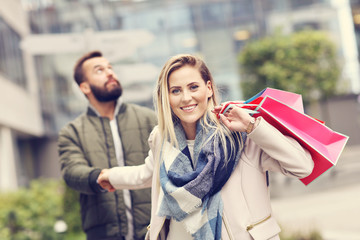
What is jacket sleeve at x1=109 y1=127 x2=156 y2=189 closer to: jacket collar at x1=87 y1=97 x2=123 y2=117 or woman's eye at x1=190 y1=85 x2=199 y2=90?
woman's eye at x1=190 y1=85 x2=199 y2=90

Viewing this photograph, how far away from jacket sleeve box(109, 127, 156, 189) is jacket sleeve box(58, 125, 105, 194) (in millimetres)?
315

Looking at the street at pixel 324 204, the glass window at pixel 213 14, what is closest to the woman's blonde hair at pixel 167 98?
the street at pixel 324 204

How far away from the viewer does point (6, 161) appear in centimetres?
2130

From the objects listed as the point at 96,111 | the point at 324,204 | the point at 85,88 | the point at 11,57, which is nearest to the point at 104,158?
the point at 96,111

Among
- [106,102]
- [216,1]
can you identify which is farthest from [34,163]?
[106,102]

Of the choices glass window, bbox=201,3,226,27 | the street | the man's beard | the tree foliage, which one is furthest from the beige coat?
glass window, bbox=201,3,226,27

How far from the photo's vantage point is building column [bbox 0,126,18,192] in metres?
20.8

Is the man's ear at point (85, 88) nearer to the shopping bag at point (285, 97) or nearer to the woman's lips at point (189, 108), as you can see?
the woman's lips at point (189, 108)

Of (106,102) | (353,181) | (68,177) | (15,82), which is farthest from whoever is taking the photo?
(15,82)

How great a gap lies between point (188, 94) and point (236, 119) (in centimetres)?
29

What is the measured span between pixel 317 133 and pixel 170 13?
2596 cm

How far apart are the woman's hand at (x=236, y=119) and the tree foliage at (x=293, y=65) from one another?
18179mm

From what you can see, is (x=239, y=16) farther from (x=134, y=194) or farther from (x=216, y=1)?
(x=134, y=194)

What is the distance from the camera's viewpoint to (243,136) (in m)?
2.47
